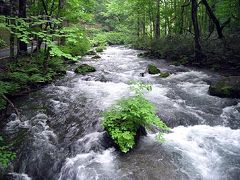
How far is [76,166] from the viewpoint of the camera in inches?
264

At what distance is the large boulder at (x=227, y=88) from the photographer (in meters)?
12.1

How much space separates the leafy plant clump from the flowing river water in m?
0.34

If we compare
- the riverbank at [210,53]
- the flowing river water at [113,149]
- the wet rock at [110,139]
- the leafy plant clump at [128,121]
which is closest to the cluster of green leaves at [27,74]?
the flowing river water at [113,149]

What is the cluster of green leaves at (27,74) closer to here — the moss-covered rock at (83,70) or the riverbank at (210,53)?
the moss-covered rock at (83,70)

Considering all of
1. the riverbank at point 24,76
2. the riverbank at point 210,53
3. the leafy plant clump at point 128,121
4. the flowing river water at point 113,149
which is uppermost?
the riverbank at point 210,53

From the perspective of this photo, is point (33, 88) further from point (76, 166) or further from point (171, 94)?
point (76, 166)

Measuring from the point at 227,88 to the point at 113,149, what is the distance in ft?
23.4

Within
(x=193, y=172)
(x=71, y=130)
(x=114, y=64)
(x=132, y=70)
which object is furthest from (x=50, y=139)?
(x=114, y=64)

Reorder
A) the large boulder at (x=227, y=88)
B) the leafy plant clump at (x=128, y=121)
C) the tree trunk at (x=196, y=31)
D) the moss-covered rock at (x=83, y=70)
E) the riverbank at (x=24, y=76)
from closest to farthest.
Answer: the leafy plant clump at (x=128, y=121)
the riverbank at (x=24, y=76)
the large boulder at (x=227, y=88)
the moss-covered rock at (x=83, y=70)
the tree trunk at (x=196, y=31)

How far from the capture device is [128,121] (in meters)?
7.55

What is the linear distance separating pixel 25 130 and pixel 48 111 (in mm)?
1849

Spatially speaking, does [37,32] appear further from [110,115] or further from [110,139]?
[110,139]

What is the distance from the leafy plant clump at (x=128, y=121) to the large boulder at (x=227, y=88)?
19.0 ft

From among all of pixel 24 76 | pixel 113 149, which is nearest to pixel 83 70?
pixel 24 76
